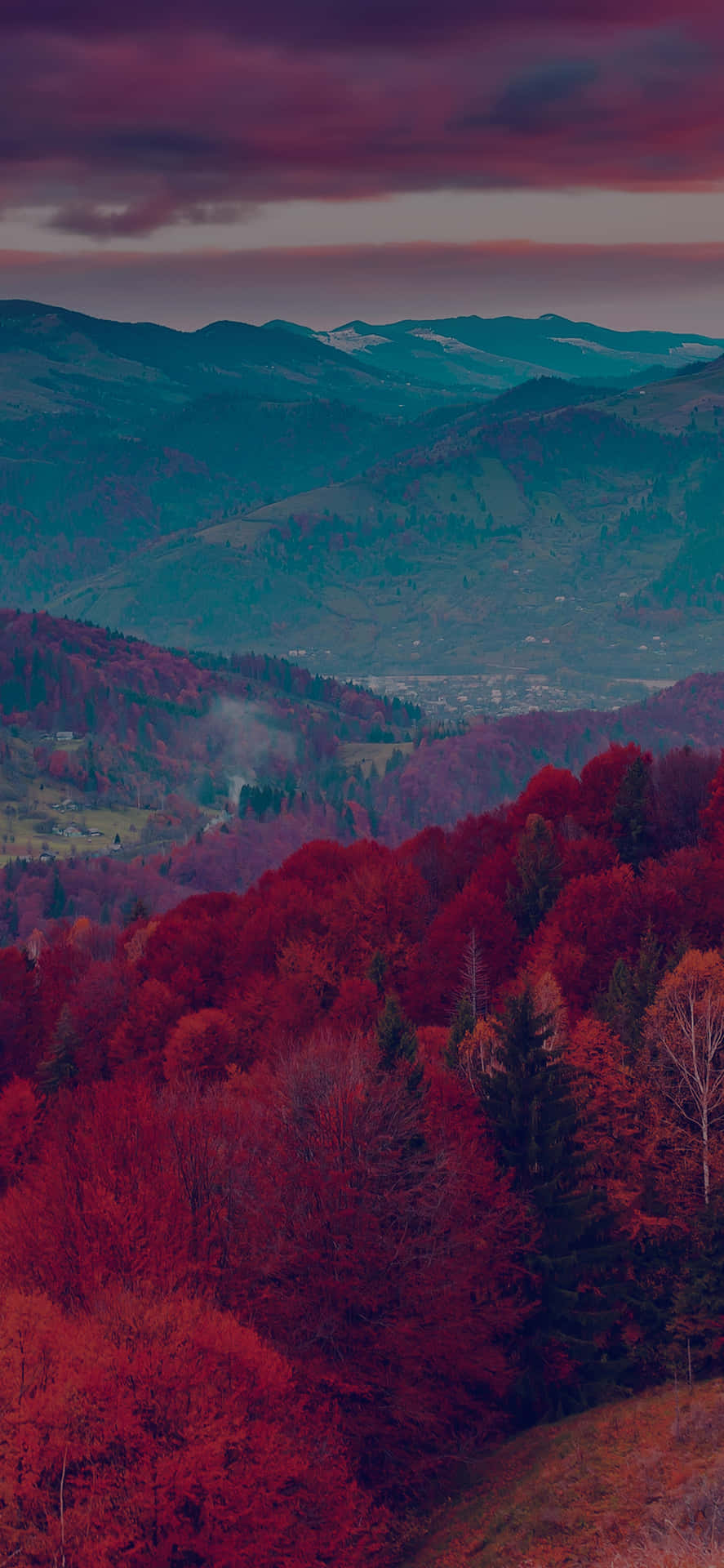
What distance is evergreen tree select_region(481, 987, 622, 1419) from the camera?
53375mm

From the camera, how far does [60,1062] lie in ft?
297

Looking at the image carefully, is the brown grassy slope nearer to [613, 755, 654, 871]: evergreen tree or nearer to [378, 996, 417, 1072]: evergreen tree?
[378, 996, 417, 1072]: evergreen tree

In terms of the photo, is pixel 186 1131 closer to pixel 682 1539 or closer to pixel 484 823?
pixel 682 1539

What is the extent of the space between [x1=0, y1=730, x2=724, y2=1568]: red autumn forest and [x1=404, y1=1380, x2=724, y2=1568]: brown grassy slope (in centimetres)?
193

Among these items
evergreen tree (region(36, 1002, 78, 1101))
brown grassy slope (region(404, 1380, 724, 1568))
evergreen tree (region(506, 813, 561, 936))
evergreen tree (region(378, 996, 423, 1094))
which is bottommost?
evergreen tree (region(36, 1002, 78, 1101))

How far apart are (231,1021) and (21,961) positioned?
111 ft

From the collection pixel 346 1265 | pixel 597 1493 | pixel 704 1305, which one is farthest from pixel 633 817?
pixel 597 1493

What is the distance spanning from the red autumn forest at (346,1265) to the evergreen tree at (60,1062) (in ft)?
23.7

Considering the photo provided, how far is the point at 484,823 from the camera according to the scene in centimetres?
12912

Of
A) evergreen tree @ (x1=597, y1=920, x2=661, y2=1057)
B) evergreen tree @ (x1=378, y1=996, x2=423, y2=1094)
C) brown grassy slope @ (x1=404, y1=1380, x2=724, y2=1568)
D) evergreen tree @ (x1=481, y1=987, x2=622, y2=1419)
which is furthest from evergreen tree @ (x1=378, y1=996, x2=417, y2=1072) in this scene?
brown grassy slope @ (x1=404, y1=1380, x2=724, y2=1568)

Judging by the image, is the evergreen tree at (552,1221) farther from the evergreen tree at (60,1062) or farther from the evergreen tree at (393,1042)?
the evergreen tree at (60,1062)

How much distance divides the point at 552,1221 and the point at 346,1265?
376 inches

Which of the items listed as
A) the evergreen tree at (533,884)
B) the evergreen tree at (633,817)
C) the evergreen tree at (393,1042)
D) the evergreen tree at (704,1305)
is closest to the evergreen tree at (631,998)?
the evergreen tree at (704,1305)

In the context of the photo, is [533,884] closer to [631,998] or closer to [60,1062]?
[631,998]
